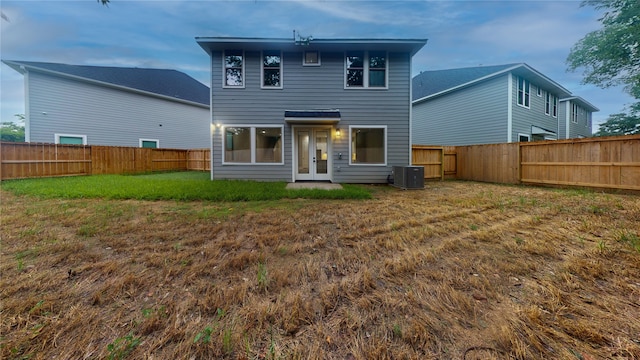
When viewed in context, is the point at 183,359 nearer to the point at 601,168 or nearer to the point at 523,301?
the point at 523,301

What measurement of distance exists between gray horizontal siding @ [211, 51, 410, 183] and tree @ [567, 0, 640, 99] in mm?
11229

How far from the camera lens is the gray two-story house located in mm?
9594

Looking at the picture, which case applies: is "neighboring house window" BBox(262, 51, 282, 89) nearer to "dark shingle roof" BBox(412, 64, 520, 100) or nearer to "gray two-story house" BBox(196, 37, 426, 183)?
"gray two-story house" BBox(196, 37, 426, 183)

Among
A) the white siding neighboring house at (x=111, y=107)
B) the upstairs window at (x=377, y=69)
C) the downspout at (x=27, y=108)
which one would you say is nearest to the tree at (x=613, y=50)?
the upstairs window at (x=377, y=69)

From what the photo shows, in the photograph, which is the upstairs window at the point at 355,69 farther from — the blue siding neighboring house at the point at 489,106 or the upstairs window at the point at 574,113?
the upstairs window at the point at 574,113

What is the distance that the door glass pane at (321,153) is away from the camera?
393 inches

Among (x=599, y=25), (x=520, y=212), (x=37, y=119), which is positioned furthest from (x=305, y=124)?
(x=599, y=25)

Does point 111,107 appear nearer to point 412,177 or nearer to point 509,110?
point 412,177

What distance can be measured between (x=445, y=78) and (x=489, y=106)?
4638 mm

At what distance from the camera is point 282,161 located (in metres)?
9.77

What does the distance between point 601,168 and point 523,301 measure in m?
9.42

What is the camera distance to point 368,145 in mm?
9836

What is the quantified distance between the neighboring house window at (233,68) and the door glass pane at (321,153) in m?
3.77

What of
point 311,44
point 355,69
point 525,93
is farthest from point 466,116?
point 311,44
